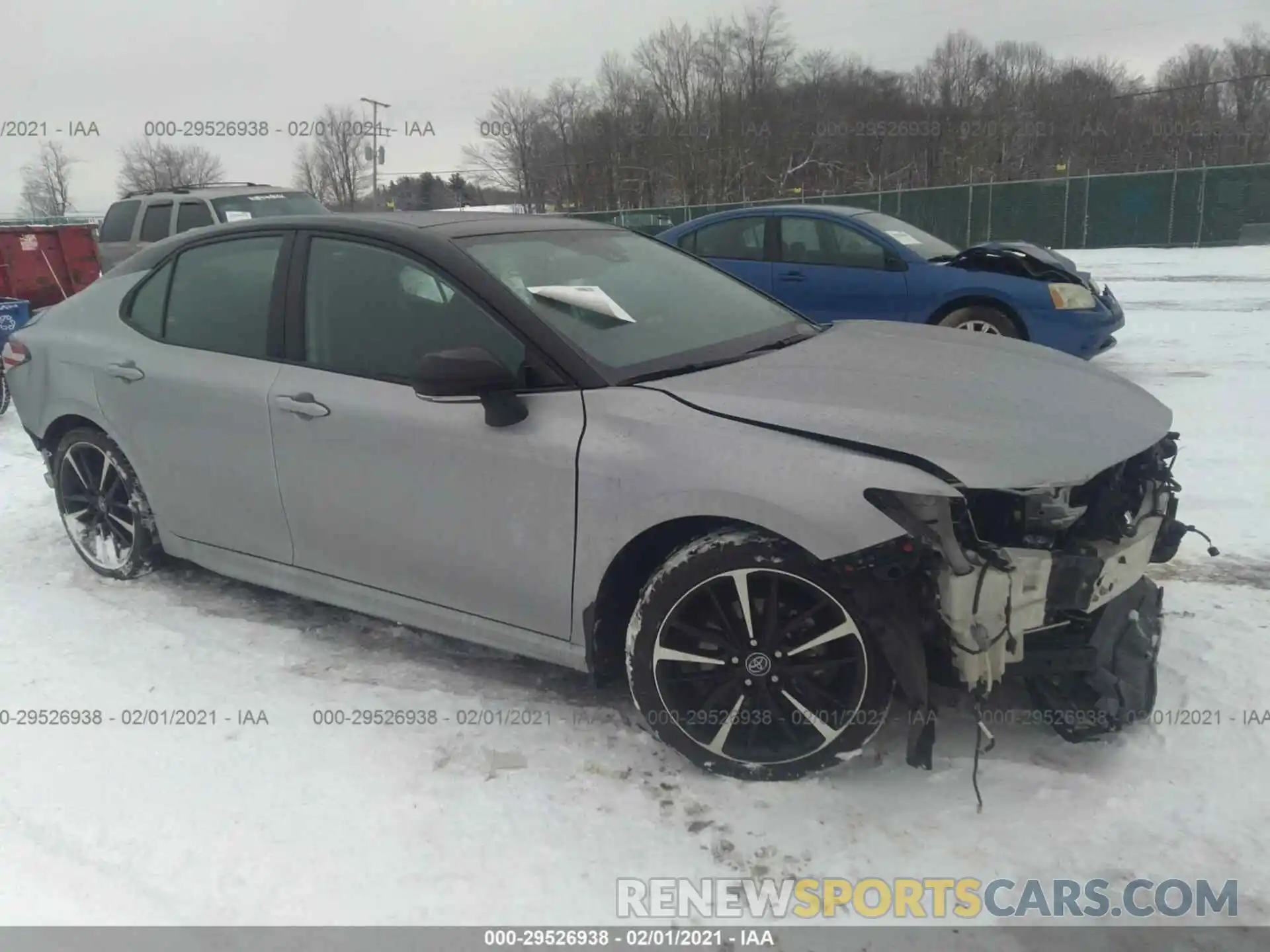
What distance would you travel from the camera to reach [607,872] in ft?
7.89

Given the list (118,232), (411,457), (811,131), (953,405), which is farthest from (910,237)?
(811,131)

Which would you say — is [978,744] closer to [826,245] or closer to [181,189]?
[826,245]

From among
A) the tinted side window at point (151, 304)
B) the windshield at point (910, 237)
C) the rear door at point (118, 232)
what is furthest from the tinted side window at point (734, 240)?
the rear door at point (118, 232)

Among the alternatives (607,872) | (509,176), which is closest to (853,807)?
(607,872)

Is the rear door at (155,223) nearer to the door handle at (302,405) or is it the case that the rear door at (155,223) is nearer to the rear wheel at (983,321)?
the rear wheel at (983,321)

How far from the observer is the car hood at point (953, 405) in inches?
95.5

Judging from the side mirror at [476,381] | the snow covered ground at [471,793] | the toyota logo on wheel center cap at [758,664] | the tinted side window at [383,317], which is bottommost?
the snow covered ground at [471,793]

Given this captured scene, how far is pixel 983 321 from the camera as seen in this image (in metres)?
7.81

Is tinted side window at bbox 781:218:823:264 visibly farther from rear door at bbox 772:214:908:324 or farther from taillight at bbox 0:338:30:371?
taillight at bbox 0:338:30:371

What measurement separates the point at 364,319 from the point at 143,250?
1.72 meters

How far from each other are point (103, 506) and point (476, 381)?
2483mm

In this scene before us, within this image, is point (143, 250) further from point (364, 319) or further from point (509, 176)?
point (509, 176)

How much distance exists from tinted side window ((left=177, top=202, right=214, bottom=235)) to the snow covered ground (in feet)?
30.9

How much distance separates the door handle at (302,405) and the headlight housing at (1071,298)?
638cm
